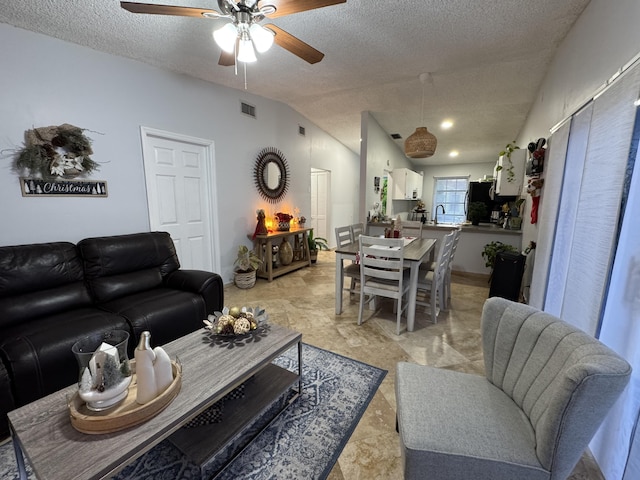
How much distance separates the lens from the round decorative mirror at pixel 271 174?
4237mm

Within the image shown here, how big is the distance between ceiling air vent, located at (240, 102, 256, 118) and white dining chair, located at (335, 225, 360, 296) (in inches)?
87.9

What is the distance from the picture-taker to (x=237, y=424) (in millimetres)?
1318

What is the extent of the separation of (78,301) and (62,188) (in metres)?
1.04

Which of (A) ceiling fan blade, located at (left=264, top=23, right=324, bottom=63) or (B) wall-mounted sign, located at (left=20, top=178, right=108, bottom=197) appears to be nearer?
(A) ceiling fan blade, located at (left=264, top=23, right=324, bottom=63)

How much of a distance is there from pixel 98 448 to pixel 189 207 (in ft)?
9.62

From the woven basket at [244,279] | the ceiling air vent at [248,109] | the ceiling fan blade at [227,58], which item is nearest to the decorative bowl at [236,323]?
the ceiling fan blade at [227,58]

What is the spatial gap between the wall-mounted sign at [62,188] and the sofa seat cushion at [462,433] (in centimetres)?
306

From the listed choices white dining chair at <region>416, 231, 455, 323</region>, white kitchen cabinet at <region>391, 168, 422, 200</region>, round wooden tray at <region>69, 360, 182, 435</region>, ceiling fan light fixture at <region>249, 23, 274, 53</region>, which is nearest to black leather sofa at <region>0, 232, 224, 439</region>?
round wooden tray at <region>69, 360, 182, 435</region>

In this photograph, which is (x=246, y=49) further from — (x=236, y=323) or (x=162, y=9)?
(x=236, y=323)

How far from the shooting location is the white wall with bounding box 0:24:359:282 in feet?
6.94

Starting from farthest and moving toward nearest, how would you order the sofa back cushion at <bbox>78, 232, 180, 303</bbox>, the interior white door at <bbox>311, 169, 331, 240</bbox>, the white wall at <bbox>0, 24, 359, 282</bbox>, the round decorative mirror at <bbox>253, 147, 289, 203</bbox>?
1. the interior white door at <bbox>311, 169, 331, 240</bbox>
2. the round decorative mirror at <bbox>253, 147, 289, 203</bbox>
3. the sofa back cushion at <bbox>78, 232, 180, 303</bbox>
4. the white wall at <bbox>0, 24, 359, 282</bbox>

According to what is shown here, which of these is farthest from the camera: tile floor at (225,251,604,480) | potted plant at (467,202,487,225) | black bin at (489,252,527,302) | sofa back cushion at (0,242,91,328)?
potted plant at (467,202,487,225)

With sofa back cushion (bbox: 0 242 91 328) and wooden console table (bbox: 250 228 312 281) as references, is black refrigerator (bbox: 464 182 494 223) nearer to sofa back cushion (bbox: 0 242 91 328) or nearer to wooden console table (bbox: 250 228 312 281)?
wooden console table (bbox: 250 228 312 281)

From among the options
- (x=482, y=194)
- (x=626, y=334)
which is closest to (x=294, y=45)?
(x=626, y=334)
